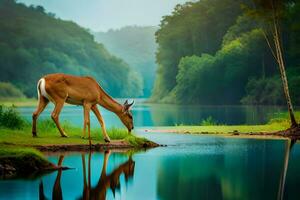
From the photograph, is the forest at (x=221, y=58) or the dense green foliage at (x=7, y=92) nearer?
the forest at (x=221, y=58)

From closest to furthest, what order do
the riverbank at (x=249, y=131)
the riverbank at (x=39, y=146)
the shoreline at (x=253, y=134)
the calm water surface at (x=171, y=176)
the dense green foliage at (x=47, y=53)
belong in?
1. the calm water surface at (x=171, y=176)
2. the riverbank at (x=39, y=146)
3. the shoreline at (x=253, y=134)
4. the riverbank at (x=249, y=131)
5. the dense green foliage at (x=47, y=53)

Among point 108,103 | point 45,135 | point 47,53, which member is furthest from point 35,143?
point 47,53

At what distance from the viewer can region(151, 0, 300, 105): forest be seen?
261 ft

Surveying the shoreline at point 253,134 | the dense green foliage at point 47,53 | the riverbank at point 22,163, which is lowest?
the riverbank at point 22,163

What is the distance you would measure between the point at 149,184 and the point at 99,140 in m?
8.15

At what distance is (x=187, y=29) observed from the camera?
381ft

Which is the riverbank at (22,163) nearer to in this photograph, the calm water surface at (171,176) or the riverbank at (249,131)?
the calm water surface at (171,176)

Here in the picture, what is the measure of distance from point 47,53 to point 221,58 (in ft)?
199

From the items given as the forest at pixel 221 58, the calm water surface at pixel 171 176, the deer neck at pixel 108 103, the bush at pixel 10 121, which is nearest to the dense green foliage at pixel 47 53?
the forest at pixel 221 58

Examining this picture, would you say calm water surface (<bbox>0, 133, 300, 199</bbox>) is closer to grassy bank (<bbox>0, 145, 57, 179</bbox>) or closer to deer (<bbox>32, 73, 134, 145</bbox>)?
grassy bank (<bbox>0, 145, 57, 179</bbox>)

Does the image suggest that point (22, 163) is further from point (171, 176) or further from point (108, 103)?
point (108, 103)

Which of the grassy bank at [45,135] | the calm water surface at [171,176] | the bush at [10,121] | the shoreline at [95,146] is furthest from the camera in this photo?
the bush at [10,121]

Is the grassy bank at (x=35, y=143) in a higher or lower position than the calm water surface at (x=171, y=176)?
higher

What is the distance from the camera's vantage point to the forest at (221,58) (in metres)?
79.4
